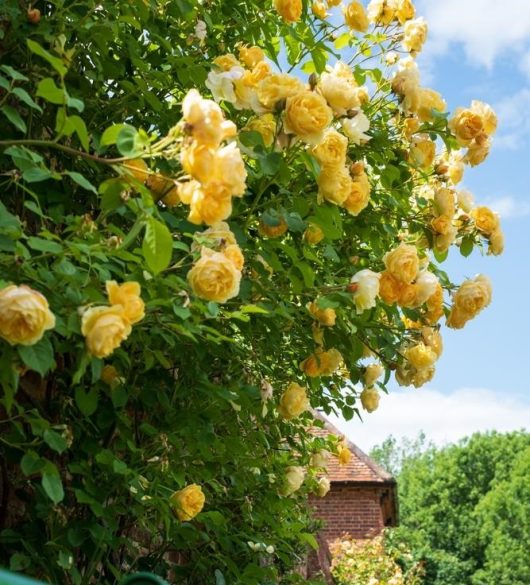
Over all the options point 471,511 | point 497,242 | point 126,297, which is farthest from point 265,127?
point 471,511

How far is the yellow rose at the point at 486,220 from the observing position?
3695 millimetres

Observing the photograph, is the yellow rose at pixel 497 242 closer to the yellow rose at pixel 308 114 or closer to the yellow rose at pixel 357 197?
the yellow rose at pixel 357 197

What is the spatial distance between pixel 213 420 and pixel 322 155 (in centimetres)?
125

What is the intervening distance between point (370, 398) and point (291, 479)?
2.26 feet

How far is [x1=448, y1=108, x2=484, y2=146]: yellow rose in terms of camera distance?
132 inches

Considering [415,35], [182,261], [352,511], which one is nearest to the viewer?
[182,261]

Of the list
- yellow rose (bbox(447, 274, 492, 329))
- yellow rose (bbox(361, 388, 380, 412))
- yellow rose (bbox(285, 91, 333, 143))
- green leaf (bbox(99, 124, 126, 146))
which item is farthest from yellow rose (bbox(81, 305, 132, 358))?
yellow rose (bbox(361, 388, 380, 412))

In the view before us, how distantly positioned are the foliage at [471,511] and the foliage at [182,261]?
32.5m

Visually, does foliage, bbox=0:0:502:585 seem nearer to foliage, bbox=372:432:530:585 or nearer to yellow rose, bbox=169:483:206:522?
yellow rose, bbox=169:483:206:522

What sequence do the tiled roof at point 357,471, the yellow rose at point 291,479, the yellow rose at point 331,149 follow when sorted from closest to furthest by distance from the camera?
the yellow rose at point 331,149
the yellow rose at point 291,479
the tiled roof at point 357,471

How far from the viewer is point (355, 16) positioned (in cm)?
372

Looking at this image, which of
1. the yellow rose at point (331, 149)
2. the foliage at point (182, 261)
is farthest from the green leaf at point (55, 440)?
the yellow rose at point (331, 149)

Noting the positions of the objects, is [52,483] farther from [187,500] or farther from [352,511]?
[352,511]

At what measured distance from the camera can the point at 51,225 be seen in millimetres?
3355
